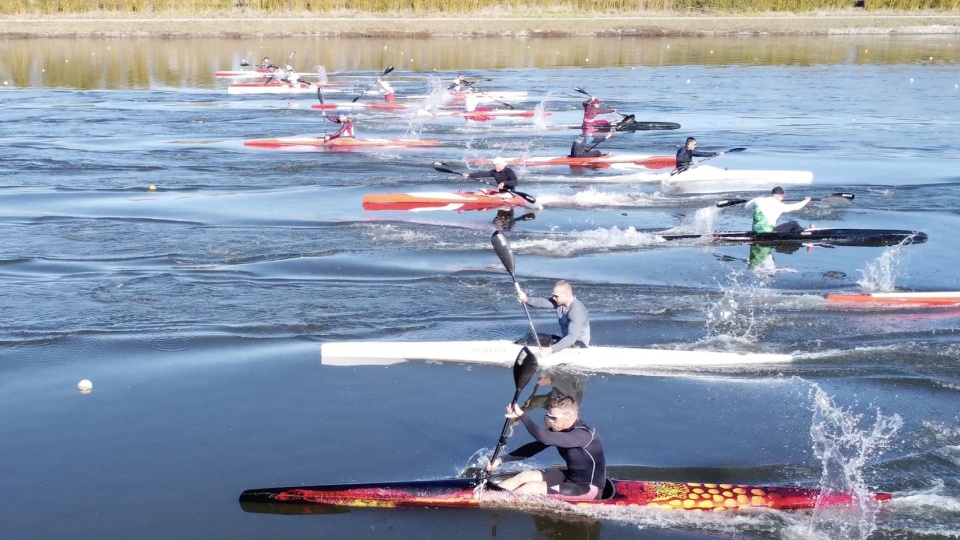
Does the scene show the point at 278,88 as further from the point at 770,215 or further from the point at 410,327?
the point at 410,327

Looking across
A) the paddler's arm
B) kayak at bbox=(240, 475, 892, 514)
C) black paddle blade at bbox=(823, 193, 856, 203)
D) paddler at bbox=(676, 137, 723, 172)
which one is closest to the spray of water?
kayak at bbox=(240, 475, 892, 514)

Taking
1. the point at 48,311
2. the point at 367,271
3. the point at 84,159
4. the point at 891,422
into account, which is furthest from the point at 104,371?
the point at 84,159

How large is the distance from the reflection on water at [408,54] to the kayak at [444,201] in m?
23.7

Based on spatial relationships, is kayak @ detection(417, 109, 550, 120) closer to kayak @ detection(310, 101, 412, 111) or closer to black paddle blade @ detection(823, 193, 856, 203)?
kayak @ detection(310, 101, 412, 111)

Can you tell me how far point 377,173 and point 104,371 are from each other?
13.4m

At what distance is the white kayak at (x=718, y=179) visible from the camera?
23.4 m

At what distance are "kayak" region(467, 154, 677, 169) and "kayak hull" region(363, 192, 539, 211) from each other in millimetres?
4579

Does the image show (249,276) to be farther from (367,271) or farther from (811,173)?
(811,173)

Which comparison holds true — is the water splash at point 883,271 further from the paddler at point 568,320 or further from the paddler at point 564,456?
the paddler at point 564,456

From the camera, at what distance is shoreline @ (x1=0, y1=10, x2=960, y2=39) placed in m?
59.2

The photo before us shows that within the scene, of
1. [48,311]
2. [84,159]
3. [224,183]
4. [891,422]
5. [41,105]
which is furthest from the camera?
[41,105]

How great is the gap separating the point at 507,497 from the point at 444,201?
12.3 m

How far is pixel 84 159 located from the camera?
86.0ft

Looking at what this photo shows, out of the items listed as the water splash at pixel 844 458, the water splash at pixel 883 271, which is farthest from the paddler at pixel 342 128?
the water splash at pixel 844 458
